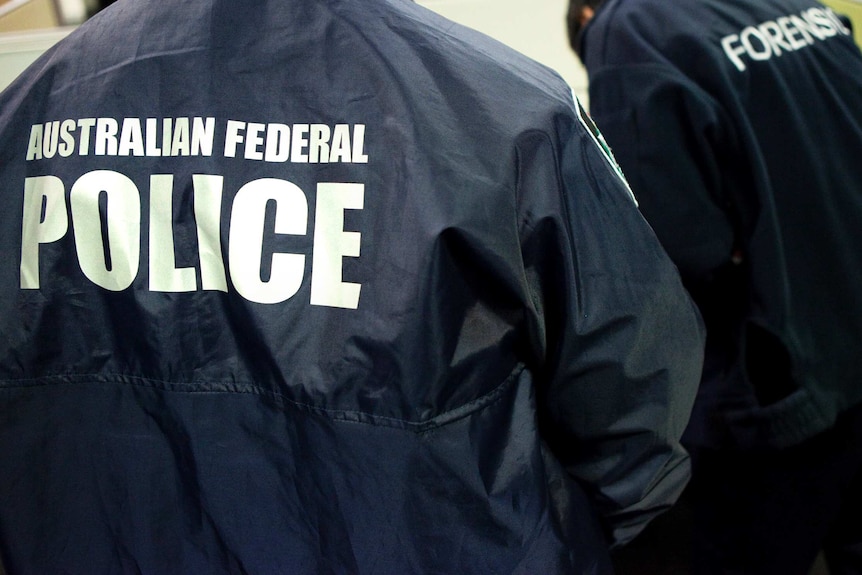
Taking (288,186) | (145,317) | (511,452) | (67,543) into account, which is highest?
(288,186)

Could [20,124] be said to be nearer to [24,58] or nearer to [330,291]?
[330,291]

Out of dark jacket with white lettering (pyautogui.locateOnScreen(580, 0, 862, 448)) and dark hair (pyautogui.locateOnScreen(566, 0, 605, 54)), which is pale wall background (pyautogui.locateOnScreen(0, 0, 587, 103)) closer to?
dark hair (pyautogui.locateOnScreen(566, 0, 605, 54))

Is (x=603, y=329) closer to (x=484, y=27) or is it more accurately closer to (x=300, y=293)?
(x=300, y=293)

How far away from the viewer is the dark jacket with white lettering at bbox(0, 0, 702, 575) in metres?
0.56

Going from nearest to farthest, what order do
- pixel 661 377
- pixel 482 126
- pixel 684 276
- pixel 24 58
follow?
1. pixel 482 126
2. pixel 661 377
3. pixel 684 276
4. pixel 24 58

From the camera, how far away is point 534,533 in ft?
2.01

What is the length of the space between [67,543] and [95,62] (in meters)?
0.45

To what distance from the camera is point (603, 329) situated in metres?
0.62

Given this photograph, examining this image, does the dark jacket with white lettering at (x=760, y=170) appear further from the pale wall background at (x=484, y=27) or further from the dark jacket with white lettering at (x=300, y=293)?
the pale wall background at (x=484, y=27)

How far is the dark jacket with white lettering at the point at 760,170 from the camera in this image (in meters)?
0.94

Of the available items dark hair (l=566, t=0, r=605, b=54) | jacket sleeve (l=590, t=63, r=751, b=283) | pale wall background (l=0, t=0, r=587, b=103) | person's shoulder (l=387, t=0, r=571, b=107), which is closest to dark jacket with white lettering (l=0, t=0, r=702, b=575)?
person's shoulder (l=387, t=0, r=571, b=107)

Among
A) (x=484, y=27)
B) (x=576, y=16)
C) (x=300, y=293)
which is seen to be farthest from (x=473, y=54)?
(x=484, y=27)

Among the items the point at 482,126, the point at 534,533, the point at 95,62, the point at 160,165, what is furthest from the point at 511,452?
the point at 95,62

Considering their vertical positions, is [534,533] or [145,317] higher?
[145,317]
